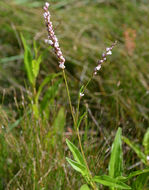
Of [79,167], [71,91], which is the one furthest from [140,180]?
[71,91]

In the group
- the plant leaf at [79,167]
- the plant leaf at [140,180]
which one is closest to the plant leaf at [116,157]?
the plant leaf at [140,180]

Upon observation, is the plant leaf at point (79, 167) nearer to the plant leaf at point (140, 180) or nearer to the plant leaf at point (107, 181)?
the plant leaf at point (107, 181)

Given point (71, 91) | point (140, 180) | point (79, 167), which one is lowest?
point (71, 91)

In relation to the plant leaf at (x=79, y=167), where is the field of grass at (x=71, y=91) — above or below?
below

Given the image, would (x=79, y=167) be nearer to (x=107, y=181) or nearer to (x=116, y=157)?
(x=107, y=181)

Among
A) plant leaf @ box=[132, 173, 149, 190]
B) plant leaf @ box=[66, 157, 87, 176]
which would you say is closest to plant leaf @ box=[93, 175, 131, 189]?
plant leaf @ box=[66, 157, 87, 176]

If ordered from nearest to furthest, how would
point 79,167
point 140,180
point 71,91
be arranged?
point 79,167 → point 140,180 → point 71,91

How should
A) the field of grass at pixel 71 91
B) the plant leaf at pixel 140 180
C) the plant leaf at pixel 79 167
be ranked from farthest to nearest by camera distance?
the field of grass at pixel 71 91 → the plant leaf at pixel 140 180 → the plant leaf at pixel 79 167

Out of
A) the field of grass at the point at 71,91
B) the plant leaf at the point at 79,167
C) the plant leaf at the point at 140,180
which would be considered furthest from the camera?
the field of grass at the point at 71,91

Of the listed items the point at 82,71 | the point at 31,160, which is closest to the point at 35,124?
the point at 31,160
